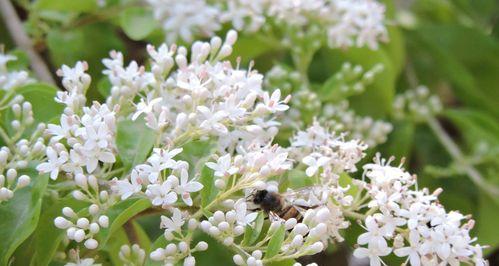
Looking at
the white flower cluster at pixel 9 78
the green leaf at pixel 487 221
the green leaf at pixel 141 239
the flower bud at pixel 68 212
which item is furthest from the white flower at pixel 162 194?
the green leaf at pixel 487 221

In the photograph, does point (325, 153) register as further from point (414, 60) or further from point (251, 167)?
point (414, 60)

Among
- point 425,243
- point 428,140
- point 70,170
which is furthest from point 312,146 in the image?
point 428,140

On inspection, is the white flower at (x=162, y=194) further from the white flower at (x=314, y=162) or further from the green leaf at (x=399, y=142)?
the green leaf at (x=399, y=142)

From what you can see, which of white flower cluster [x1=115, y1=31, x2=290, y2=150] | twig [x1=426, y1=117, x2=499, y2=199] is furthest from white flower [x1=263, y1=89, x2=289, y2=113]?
twig [x1=426, y1=117, x2=499, y2=199]

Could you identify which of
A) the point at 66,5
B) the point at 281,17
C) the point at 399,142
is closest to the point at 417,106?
the point at 399,142

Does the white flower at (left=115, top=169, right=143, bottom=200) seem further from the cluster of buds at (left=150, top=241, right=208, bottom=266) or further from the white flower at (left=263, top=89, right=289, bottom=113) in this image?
the white flower at (left=263, top=89, right=289, bottom=113)
